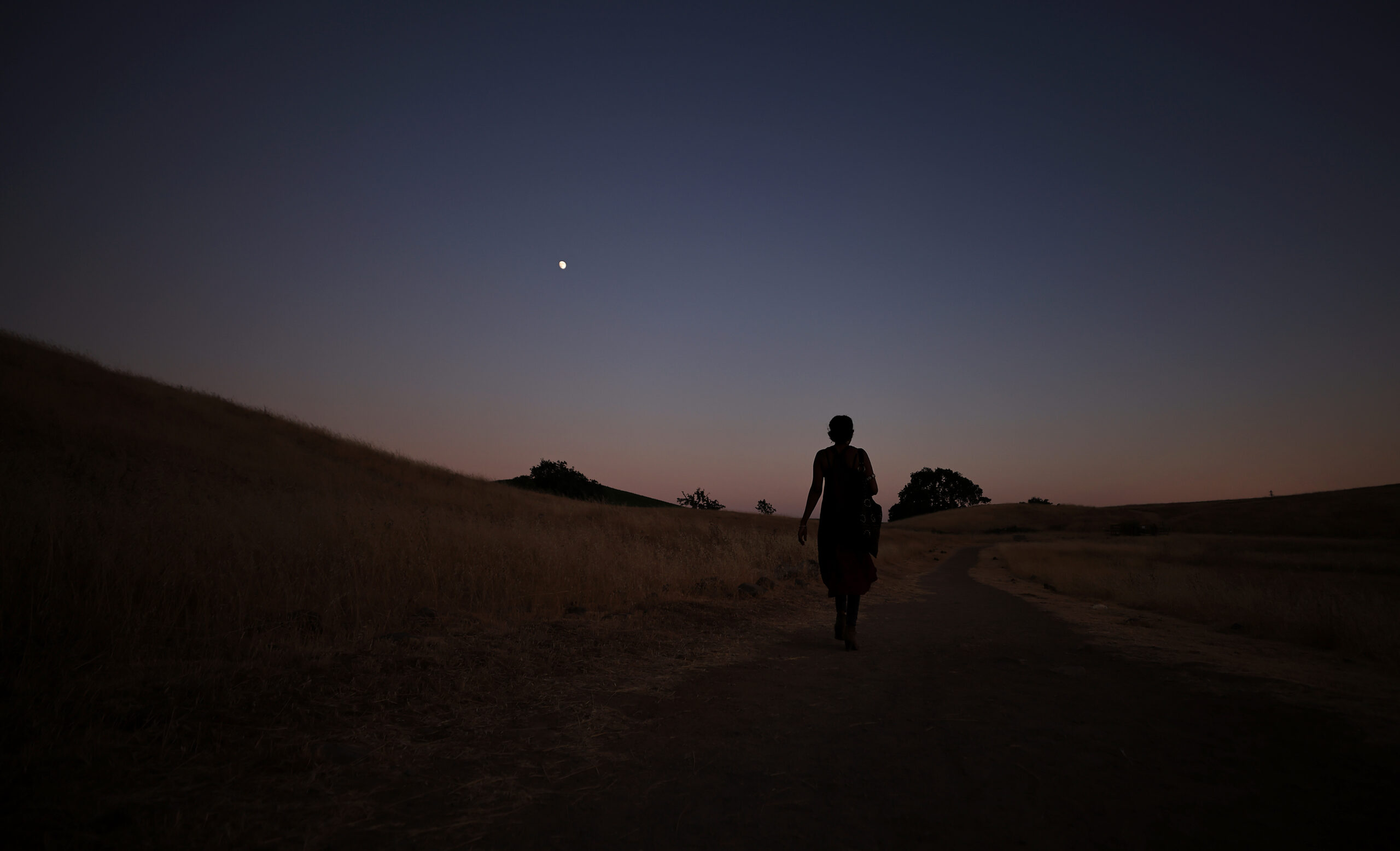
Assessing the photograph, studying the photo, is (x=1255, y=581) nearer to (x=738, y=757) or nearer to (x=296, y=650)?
(x=738, y=757)

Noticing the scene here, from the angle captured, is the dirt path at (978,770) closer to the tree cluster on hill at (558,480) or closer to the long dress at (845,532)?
the long dress at (845,532)

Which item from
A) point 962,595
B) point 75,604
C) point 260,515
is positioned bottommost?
point 962,595

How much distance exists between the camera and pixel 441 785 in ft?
8.63

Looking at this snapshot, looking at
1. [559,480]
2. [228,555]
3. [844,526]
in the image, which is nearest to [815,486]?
[844,526]

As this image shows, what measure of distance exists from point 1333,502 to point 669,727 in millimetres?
75702

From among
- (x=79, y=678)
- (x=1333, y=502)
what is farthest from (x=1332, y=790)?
(x=1333, y=502)

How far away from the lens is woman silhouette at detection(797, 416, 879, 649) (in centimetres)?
621

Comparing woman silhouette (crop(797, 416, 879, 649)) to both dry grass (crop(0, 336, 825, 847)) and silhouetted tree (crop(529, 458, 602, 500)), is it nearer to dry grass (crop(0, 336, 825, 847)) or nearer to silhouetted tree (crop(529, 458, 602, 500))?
dry grass (crop(0, 336, 825, 847))

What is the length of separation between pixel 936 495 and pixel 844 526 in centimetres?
11211

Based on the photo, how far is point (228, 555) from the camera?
5.87m

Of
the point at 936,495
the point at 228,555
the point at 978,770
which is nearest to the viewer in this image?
the point at 978,770

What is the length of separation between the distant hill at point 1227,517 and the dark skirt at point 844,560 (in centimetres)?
5673

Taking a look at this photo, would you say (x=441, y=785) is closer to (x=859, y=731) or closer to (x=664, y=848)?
(x=664, y=848)

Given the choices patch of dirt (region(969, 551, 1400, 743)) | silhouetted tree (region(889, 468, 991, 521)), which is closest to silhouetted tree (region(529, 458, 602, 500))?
patch of dirt (region(969, 551, 1400, 743))
